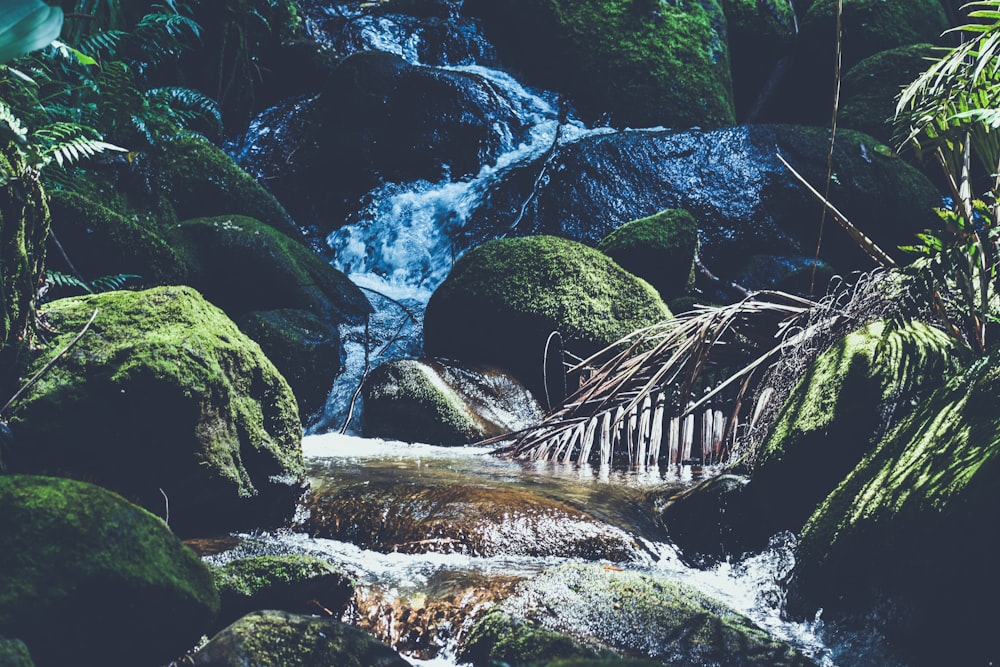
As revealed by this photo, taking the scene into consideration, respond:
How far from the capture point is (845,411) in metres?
3.18

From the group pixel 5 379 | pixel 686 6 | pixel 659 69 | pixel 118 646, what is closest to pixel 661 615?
pixel 118 646

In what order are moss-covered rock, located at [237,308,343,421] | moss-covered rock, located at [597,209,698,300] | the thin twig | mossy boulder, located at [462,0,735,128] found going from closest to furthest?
the thin twig < moss-covered rock, located at [237,308,343,421] < moss-covered rock, located at [597,209,698,300] < mossy boulder, located at [462,0,735,128]

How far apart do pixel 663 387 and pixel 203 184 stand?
16.5 ft

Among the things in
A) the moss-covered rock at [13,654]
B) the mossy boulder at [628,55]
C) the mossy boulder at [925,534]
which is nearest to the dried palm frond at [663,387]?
the mossy boulder at [925,534]

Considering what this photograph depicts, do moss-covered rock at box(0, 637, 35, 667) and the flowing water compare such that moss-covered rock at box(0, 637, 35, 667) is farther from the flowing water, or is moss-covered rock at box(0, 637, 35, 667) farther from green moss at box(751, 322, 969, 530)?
green moss at box(751, 322, 969, 530)

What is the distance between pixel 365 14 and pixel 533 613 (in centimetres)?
1238

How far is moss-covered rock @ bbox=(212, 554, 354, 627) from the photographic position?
2582mm

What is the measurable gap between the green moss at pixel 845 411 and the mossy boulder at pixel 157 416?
2.16m

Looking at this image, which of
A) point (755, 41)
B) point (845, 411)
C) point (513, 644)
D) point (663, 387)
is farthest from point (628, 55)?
point (513, 644)

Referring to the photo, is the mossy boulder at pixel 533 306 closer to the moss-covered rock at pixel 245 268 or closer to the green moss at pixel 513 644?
the moss-covered rock at pixel 245 268

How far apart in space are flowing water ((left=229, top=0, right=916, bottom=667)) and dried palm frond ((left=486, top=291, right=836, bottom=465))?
206mm

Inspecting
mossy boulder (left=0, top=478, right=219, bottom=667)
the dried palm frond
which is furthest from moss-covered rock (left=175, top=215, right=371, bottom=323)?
mossy boulder (left=0, top=478, right=219, bottom=667)

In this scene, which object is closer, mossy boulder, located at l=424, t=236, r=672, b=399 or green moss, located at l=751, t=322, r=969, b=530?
green moss, located at l=751, t=322, r=969, b=530

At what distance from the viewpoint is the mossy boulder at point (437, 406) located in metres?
5.73
